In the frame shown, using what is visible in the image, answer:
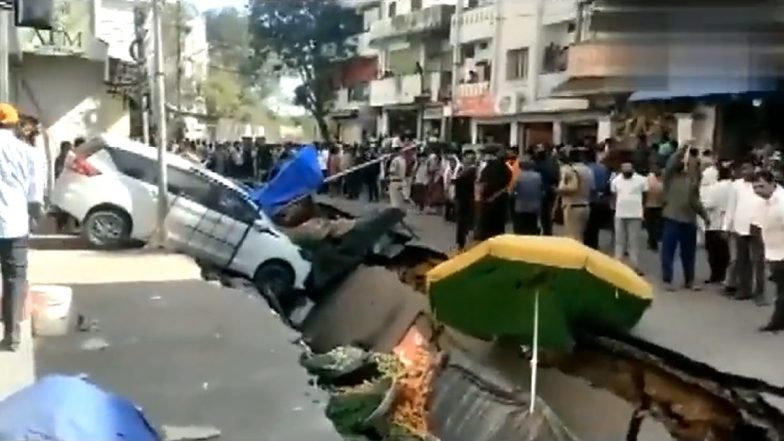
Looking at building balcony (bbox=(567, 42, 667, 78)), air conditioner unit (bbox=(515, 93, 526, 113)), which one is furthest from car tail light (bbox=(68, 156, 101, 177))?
air conditioner unit (bbox=(515, 93, 526, 113))

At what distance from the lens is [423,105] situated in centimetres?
5519

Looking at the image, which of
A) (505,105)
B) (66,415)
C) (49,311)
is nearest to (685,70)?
(49,311)

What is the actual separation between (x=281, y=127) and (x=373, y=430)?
80023 mm

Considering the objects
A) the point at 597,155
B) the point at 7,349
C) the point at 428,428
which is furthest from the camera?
the point at 597,155

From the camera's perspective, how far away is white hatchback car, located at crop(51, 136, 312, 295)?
52.3ft

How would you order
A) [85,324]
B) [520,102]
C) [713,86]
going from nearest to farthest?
[85,324] < [713,86] < [520,102]

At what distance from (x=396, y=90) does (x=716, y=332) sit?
47.1m

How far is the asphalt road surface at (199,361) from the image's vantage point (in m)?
6.96

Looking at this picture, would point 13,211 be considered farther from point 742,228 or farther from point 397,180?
point 397,180

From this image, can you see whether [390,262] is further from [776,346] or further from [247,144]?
[247,144]

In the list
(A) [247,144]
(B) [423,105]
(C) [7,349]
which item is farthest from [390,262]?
(B) [423,105]

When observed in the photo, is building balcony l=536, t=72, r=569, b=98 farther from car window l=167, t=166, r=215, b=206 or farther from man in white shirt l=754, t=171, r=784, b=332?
man in white shirt l=754, t=171, r=784, b=332

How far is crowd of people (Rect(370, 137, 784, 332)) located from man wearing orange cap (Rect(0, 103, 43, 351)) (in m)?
6.76

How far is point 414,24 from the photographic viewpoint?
188 feet
